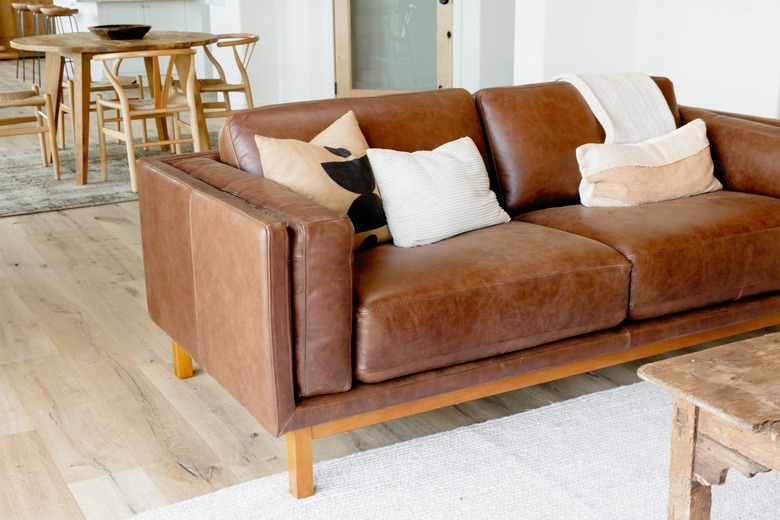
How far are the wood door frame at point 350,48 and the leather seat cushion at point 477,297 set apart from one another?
4308 millimetres

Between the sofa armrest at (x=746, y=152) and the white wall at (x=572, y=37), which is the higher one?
the white wall at (x=572, y=37)

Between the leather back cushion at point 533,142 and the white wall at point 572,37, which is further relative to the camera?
the white wall at point 572,37

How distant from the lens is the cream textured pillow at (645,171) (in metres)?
3.02

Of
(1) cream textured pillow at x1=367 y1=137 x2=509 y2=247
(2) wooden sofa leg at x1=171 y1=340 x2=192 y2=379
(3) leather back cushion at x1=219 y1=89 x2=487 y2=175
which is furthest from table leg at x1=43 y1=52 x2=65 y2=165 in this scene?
Answer: (1) cream textured pillow at x1=367 y1=137 x2=509 y2=247

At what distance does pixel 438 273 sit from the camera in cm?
233

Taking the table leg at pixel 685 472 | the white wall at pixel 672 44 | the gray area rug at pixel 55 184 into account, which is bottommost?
the gray area rug at pixel 55 184

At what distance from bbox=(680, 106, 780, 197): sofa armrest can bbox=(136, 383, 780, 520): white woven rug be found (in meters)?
1.05

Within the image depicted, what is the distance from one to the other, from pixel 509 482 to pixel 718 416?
2.46ft

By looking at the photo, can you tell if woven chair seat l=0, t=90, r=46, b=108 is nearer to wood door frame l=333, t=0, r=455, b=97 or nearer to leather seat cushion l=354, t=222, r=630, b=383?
wood door frame l=333, t=0, r=455, b=97

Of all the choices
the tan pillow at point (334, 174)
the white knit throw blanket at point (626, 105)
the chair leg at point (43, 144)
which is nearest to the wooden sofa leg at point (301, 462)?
the tan pillow at point (334, 174)

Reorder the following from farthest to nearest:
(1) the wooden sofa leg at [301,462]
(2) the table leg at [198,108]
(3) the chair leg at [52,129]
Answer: (2) the table leg at [198,108], (3) the chair leg at [52,129], (1) the wooden sofa leg at [301,462]

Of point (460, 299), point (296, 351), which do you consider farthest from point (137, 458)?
point (460, 299)

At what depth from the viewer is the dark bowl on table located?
575 centimetres

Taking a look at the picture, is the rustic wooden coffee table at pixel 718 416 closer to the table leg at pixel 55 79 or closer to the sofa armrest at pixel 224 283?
the sofa armrest at pixel 224 283
